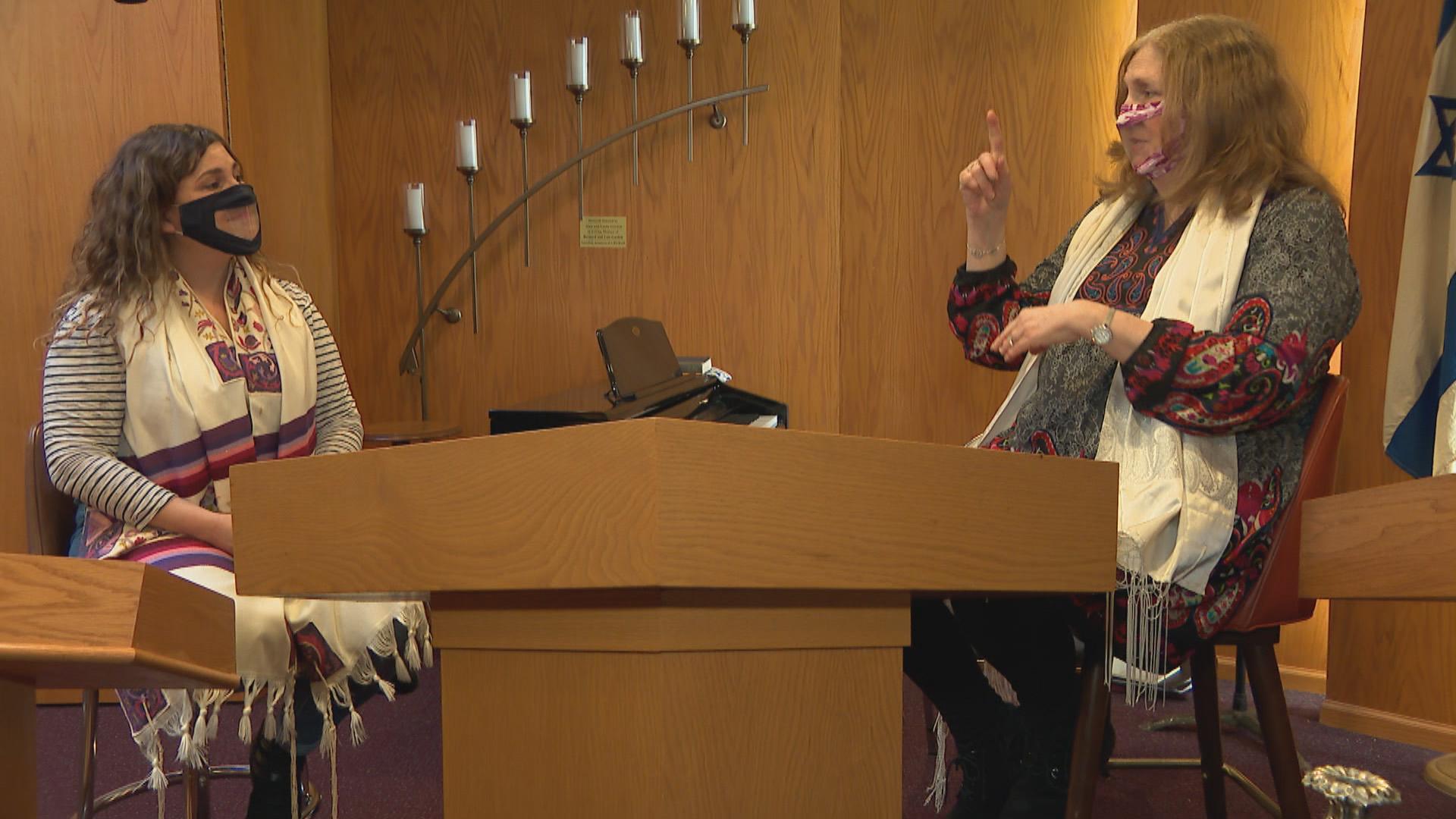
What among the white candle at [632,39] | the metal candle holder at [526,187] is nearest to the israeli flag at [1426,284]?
the white candle at [632,39]

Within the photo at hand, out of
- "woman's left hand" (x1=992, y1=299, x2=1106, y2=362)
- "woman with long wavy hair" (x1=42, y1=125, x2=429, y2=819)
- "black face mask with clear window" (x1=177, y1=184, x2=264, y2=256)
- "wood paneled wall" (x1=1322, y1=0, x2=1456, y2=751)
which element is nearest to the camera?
"woman's left hand" (x1=992, y1=299, x2=1106, y2=362)

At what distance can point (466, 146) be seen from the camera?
399 cm

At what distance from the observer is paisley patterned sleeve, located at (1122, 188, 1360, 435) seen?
146cm

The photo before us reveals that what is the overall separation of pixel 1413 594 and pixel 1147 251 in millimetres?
834

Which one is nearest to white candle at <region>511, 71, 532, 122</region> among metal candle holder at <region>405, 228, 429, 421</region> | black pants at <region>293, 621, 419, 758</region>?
metal candle holder at <region>405, 228, 429, 421</region>

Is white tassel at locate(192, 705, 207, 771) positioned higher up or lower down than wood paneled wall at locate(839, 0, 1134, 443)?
lower down

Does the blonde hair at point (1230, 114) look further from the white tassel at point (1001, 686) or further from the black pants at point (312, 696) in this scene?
the black pants at point (312, 696)

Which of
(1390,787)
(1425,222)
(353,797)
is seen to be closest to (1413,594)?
(1390,787)

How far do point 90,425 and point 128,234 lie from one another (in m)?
0.35

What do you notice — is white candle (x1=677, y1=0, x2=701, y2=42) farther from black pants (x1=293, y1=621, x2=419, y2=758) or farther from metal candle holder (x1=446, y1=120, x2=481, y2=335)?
black pants (x1=293, y1=621, x2=419, y2=758)

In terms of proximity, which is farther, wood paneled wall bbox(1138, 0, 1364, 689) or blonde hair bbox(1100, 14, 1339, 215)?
wood paneled wall bbox(1138, 0, 1364, 689)

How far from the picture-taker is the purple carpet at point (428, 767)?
8.02 ft

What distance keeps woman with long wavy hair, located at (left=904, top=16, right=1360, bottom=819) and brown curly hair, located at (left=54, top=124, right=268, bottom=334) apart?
138 centimetres

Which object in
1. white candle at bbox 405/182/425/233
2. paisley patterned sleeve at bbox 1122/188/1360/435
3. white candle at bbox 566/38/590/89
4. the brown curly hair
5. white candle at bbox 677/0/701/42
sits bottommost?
paisley patterned sleeve at bbox 1122/188/1360/435
